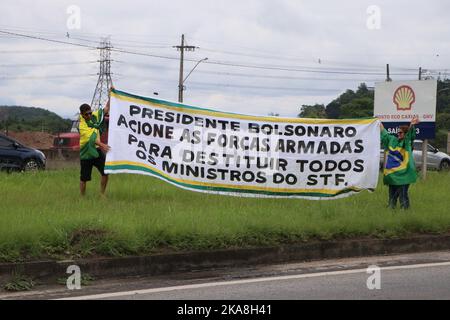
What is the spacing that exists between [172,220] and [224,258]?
1.08 meters

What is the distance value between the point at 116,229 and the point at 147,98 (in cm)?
331

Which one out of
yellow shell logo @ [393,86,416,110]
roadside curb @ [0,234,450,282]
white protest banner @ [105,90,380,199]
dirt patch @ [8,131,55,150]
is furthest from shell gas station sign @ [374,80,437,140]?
dirt patch @ [8,131,55,150]

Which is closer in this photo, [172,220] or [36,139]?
[172,220]

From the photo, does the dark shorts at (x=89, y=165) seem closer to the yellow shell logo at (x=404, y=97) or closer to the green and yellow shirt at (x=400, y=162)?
the green and yellow shirt at (x=400, y=162)

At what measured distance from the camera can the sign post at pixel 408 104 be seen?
15.6 meters

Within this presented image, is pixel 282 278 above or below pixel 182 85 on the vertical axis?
below

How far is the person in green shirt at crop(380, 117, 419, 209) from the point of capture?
34.6ft

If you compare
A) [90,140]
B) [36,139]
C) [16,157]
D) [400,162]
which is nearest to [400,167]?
[400,162]

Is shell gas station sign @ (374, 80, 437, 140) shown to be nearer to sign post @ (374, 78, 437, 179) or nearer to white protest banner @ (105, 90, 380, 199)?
sign post @ (374, 78, 437, 179)

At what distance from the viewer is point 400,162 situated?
10625 mm

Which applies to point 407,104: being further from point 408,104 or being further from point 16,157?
point 16,157

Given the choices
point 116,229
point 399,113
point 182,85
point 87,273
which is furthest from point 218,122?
point 182,85

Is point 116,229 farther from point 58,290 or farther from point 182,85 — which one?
point 182,85

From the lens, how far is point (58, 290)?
6.52 meters
